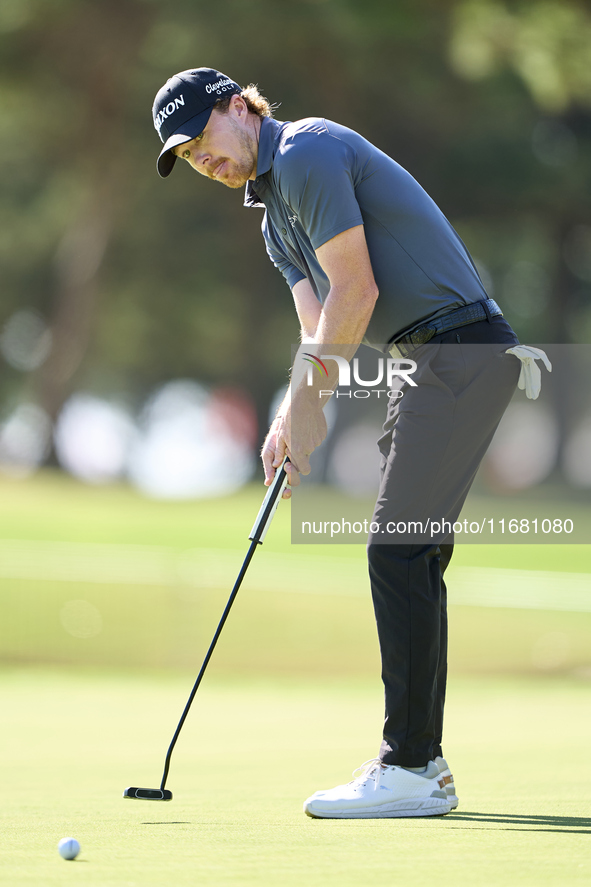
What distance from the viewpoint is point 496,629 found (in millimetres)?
7984

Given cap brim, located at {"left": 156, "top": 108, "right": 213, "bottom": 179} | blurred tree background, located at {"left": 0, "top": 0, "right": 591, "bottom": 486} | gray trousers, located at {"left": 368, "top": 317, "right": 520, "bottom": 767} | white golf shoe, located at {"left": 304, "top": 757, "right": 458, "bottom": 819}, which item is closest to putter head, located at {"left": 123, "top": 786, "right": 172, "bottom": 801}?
white golf shoe, located at {"left": 304, "top": 757, "right": 458, "bottom": 819}

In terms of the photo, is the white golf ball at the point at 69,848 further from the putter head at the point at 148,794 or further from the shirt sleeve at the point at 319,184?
the shirt sleeve at the point at 319,184

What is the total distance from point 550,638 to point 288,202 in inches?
214

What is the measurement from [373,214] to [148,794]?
165 centimetres

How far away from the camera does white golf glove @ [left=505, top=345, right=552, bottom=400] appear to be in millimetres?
3117

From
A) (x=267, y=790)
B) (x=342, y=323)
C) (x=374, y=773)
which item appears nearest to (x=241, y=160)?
(x=342, y=323)

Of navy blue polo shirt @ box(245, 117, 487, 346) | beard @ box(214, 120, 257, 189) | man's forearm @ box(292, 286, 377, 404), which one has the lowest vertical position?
man's forearm @ box(292, 286, 377, 404)

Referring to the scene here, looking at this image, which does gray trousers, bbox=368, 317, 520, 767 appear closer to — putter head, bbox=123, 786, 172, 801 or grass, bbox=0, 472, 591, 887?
grass, bbox=0, 472, 591, 887

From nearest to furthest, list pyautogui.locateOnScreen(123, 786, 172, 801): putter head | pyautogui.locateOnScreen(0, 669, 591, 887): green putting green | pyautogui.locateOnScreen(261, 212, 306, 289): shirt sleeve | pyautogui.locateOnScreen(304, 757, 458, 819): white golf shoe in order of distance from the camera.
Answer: pyautogui.locateOnScreen(0, 669, 591, 887): green putting green, pyautogui.locateOnScreen(304, 757, 458, 819): white golf shoe, pyautogui.locateOnScreen(123, 786, 172, 801): putter head, pyautogui.locateOnScreen(261, 212, 306, 289): shirt sleeve

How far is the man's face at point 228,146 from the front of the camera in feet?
10.6

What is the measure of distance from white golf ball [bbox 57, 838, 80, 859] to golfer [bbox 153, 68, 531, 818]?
73 centimetres

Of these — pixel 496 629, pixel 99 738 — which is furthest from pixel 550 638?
pixel 99 738

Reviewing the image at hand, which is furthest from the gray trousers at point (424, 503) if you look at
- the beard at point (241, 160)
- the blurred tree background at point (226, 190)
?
the blurred tree background at point (226, 190)

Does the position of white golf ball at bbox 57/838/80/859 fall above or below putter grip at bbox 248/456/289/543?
below
